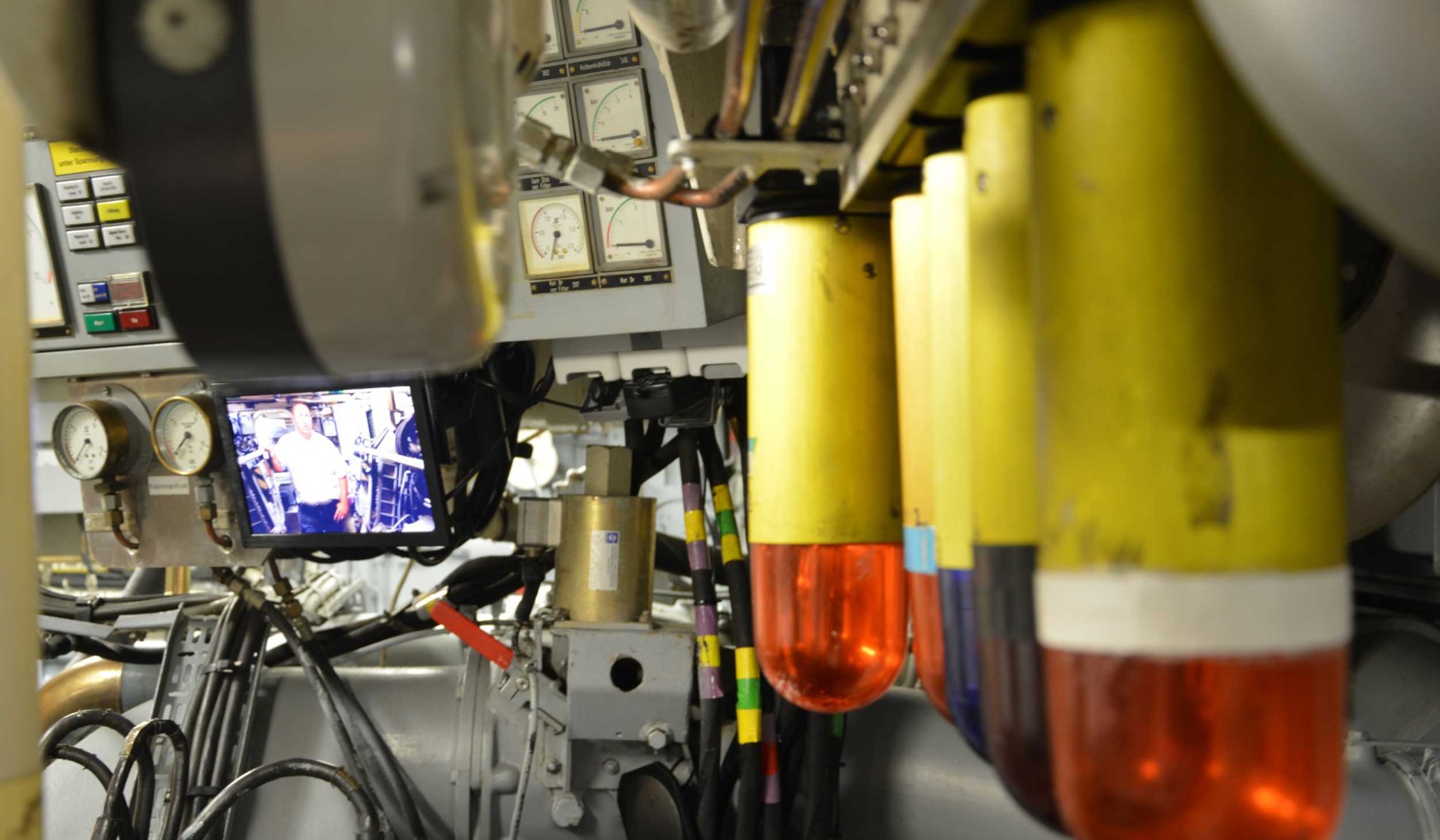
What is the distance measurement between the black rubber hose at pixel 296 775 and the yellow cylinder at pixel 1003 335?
1786 millimetres

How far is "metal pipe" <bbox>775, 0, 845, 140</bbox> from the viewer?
2.30ft

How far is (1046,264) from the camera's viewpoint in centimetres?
51

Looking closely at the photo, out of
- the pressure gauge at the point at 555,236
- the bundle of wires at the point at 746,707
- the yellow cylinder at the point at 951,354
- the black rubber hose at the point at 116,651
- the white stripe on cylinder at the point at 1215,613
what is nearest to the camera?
the white stripe on cylinder at the point at 1215,613

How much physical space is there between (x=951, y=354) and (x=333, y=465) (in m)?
1.87

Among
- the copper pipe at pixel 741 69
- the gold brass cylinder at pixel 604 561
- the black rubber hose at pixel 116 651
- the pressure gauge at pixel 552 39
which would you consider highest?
the pressure gauge at pixel 552 39

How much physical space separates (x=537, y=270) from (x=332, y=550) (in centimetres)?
80

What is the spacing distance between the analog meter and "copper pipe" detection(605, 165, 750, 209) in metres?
1.22

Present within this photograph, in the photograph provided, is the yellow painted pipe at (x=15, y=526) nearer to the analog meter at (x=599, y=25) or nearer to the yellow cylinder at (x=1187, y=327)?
the yellow cylinder at (x=1187, y=327)

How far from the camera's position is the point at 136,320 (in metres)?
2.36

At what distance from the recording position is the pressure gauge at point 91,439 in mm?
2412

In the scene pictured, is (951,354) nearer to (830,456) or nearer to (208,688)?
(830,456)

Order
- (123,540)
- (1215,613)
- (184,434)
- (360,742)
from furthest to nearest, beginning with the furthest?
1. (123,540)
2. (184,434)
3. (360,742)
4. (1215,613)

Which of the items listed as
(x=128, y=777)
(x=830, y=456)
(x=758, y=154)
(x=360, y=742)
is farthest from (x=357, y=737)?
(x=758, y=154)

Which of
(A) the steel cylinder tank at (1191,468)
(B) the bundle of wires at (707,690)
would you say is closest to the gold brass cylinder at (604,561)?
(B) the bundle of wires at (707,690)
